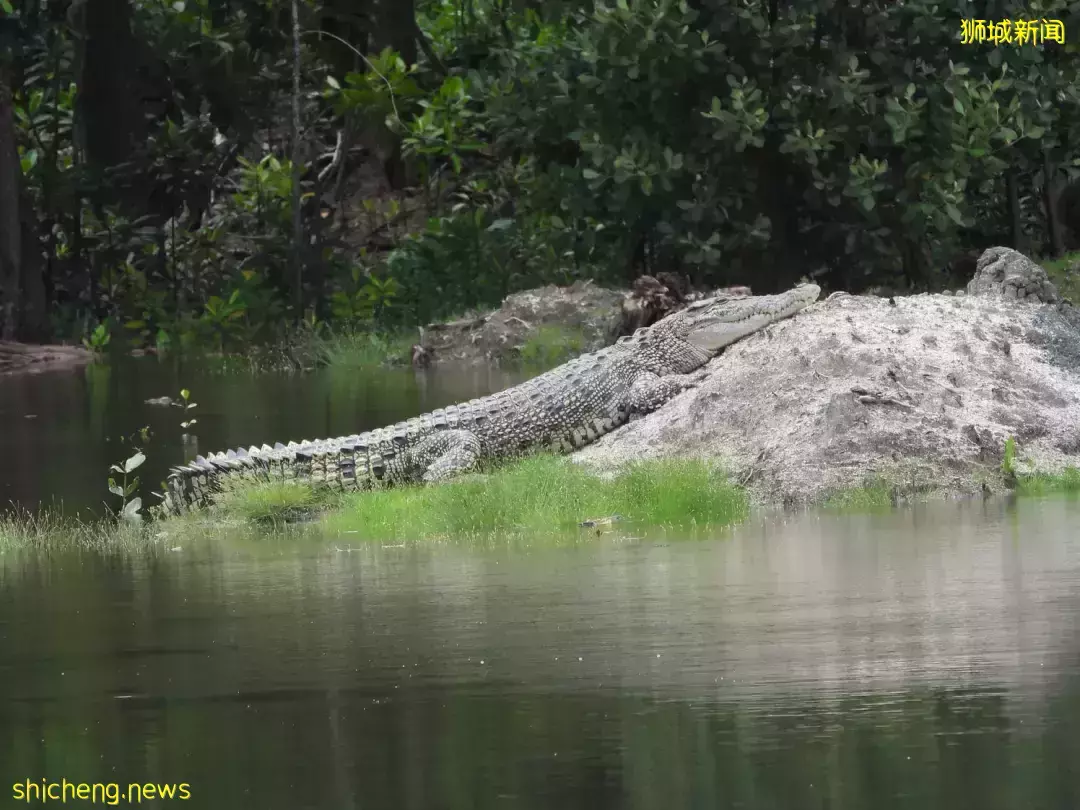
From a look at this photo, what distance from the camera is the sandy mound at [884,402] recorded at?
13062mm

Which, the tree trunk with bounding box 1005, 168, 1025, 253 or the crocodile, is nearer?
the crocodile

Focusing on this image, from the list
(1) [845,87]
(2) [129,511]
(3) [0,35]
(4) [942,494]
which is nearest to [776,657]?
(4) [942,494]

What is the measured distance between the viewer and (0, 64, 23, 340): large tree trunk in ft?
91.0

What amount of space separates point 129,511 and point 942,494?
5.56m

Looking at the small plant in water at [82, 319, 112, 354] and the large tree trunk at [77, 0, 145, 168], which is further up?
the large tree trunk at [77, 0, 145, 168]

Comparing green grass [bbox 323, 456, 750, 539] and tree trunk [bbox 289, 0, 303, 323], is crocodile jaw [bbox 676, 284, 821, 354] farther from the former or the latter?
tree trunk [bbox 289, 0, 303, 323]

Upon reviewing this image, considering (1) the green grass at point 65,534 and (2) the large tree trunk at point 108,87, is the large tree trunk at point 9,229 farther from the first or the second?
(1) the green grass at point 65,534

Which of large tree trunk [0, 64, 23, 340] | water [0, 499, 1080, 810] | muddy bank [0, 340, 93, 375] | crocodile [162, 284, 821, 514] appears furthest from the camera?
large tree trunk [0, 64, 23, 340]

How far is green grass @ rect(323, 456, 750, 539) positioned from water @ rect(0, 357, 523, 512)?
8.75ft

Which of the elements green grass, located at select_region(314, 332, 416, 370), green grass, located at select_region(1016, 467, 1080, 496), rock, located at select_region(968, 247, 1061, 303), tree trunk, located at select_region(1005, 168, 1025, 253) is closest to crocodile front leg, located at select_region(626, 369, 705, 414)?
rock, located at select_region(968, 247, 1061, 303)

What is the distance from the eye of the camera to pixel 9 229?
27875 mm

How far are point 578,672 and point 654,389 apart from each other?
27.6 feet

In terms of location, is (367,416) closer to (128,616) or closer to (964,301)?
(964,301)

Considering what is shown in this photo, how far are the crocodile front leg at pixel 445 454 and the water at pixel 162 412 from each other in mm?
2105
